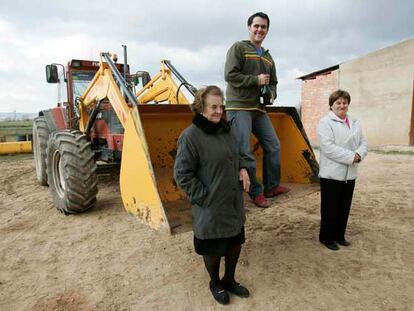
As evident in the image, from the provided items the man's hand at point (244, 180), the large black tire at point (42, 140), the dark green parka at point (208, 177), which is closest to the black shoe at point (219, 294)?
the dark green parka at point (208, 177)

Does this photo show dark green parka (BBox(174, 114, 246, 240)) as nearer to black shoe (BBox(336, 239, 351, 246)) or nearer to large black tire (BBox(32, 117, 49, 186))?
black shoe (BBox(336, 239, 351, 246))

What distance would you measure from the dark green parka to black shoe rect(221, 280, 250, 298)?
1.71 ft

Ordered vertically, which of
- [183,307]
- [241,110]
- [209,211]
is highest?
[241,110]

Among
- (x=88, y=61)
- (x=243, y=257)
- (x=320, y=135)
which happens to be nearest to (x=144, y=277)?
(x=243, y=257)

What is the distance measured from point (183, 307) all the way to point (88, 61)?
512cm

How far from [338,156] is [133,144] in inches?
72.0

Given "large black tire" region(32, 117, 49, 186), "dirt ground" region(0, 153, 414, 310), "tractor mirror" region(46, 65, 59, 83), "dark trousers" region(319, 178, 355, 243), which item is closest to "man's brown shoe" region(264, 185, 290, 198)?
"dirt ground" region(0, 153, 414, 310)

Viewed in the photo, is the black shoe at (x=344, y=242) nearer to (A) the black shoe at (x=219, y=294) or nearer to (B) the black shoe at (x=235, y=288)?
(B) the black shoe at (x=235, y=288)

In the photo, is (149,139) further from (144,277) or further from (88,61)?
(88,61)

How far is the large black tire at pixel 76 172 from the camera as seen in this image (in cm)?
459

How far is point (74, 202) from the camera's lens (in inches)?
186

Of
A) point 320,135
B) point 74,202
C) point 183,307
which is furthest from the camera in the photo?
point 74,202

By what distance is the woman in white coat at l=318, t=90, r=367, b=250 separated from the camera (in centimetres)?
337

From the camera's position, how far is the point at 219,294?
273 cm
